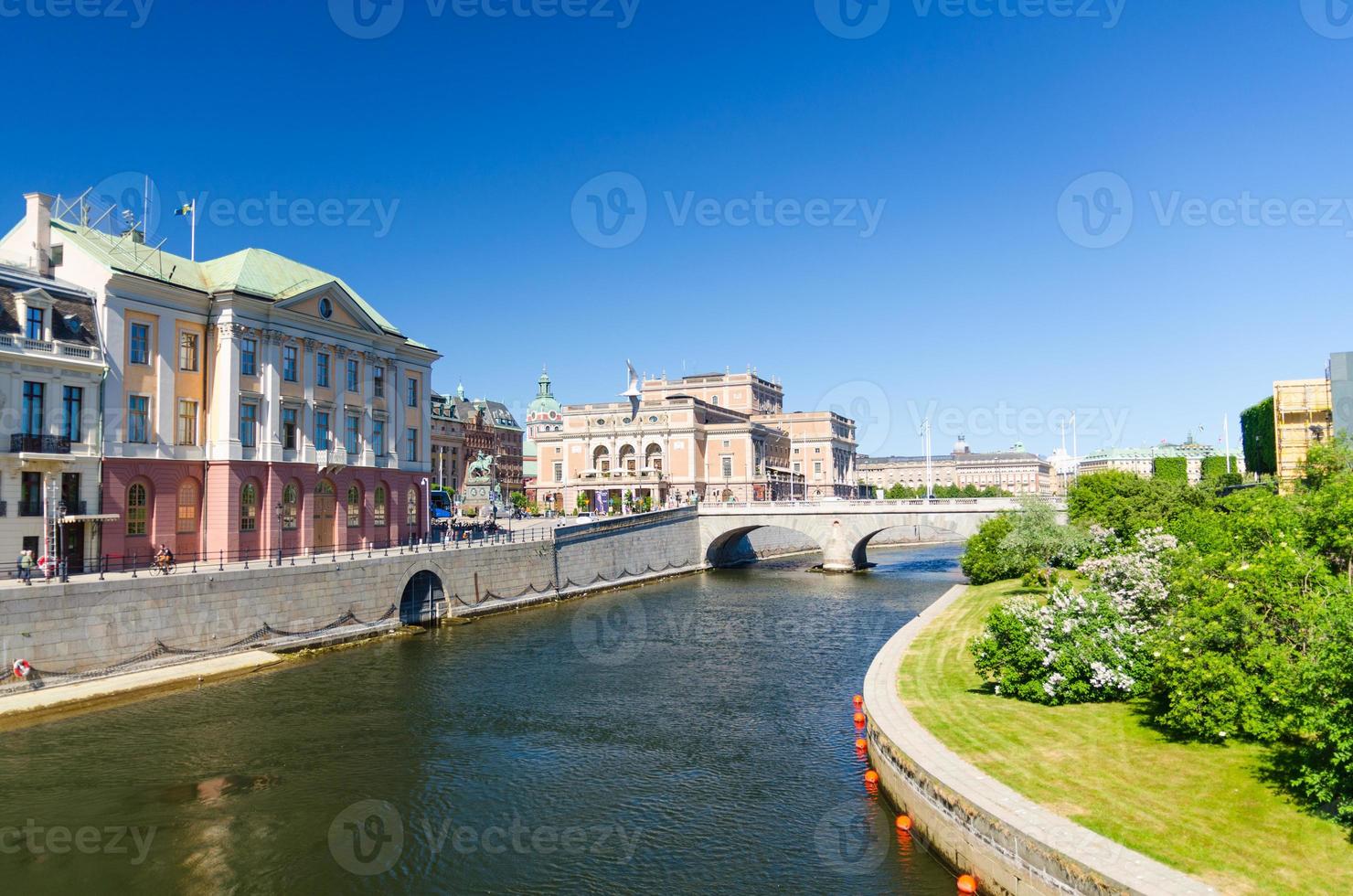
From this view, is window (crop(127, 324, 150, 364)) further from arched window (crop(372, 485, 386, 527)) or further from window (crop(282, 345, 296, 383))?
arched window (crop(372, 485, 386, 527))

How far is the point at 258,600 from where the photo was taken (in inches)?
1737

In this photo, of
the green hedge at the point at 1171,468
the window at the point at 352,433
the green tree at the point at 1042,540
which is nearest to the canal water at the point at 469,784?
the window at the point at 352,433

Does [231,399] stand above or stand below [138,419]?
above

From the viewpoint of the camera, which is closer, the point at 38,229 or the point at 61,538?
the point at 61,538

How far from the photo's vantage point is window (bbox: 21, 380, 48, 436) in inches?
1614

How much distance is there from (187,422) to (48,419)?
7924 millimetres

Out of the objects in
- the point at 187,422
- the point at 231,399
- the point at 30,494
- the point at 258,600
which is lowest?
the point at 258,600

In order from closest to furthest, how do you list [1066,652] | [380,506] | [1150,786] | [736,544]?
[1150,786] → [1066,652] → [380,506] → [736,544]

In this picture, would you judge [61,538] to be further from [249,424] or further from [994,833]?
[994,833]

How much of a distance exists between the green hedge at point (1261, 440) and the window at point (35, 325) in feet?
281

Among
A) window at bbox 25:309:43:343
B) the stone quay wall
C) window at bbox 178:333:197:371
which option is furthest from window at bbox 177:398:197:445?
the stone quay wall

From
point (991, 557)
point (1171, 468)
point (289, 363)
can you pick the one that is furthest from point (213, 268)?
point (1171, 468)

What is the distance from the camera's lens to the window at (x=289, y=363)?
5420 cm

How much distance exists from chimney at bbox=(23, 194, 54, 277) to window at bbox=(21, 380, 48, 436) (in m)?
8.21
